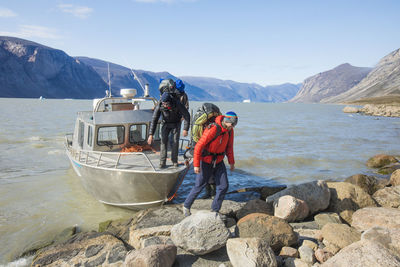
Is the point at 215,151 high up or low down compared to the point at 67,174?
up

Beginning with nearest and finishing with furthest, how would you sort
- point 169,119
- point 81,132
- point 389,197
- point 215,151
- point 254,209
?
1. point 215,151
2. point 254,209
3. point 169,119
4. point 389,197
5. point 81,132

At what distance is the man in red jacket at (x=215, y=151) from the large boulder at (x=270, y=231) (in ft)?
2.69

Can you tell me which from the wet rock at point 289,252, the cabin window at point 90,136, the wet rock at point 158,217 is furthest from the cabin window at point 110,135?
the wet rock at point 289,252

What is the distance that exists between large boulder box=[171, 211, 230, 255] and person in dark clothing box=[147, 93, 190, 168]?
2.45 metres

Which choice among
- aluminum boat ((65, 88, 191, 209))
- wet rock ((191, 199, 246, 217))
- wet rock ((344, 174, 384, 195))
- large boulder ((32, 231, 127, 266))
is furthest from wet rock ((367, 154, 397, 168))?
large boulder ((32, 231, 127, 266))

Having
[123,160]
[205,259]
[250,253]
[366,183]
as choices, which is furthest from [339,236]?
[123,160]

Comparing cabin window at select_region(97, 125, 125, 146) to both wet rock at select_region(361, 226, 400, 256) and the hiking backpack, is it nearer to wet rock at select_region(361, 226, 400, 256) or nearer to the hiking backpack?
the hiking backpack

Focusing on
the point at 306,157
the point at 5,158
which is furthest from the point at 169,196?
the point at 5,158

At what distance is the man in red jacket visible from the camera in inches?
216

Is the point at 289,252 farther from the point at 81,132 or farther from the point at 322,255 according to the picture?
the point at 81,132

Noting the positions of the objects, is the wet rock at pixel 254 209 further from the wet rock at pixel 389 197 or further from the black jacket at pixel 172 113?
the wet rock at pixel 389 197

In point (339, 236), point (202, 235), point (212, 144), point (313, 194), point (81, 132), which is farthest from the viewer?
point (81, 132)

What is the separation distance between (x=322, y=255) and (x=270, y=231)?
3.01 ft

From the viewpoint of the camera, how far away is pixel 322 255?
4836 mm
